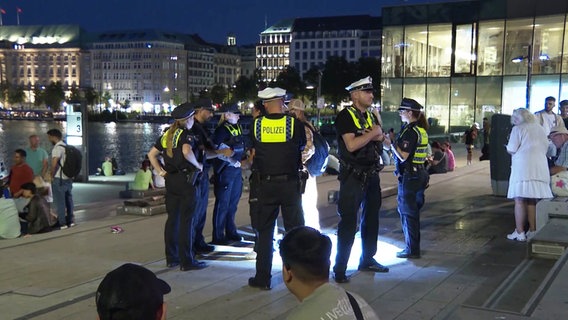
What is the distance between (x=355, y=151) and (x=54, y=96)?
17139 cm

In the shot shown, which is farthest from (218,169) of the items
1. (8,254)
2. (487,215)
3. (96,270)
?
(487,215)

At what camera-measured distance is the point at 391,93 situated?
135 ft

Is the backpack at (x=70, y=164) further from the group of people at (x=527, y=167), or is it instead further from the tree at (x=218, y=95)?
the tree at (x=218, y=95)

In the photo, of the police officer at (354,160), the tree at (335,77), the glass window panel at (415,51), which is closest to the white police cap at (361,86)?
the police officer at (354,160)

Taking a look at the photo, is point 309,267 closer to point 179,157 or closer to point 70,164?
point 179,157

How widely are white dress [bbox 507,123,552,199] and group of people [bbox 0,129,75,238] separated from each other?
707 cm

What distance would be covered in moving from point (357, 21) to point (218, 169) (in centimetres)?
15385

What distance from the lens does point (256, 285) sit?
5984 millimetres

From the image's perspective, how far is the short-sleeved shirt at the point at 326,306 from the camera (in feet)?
7.98

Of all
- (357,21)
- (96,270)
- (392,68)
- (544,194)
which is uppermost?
(357,21)

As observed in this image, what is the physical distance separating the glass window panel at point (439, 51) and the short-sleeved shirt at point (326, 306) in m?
38.5

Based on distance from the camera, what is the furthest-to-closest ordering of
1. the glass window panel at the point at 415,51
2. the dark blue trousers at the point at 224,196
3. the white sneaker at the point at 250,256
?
1. the glass window panel at the point at 415,51
2. the dark blue trousers at the point at 224,196
3. the white sneaker at the point at 250,256

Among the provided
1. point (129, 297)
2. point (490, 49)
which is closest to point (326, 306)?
point (129, 297)

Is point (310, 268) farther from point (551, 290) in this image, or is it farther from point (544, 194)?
point (544, 194)
